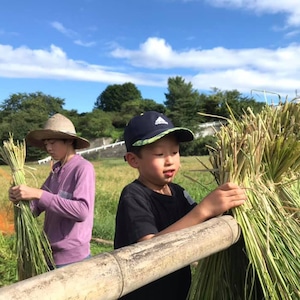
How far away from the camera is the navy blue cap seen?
1.31 meters

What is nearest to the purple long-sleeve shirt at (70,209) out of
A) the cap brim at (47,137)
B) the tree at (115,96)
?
the cap brim at (47,137)

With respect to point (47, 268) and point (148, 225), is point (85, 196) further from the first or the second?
point (148, 225)

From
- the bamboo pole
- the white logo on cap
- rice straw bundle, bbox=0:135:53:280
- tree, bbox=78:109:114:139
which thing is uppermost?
the white logo on cap

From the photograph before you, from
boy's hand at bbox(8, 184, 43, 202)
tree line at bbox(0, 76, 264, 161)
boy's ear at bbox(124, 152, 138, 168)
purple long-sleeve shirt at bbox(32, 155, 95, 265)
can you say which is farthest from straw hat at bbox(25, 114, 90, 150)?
tree line at bbox(0, 76, 264, 161)

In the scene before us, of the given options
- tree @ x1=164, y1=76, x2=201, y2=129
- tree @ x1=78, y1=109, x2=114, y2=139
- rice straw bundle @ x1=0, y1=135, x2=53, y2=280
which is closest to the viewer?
rice straw bundle @ x1=0, y1=135, x2=53, y2=280

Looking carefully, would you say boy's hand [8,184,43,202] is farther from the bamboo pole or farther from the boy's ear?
the bamboo pole

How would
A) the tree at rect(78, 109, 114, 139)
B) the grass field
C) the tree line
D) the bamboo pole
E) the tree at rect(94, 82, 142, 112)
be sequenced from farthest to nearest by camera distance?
1. the tree at rect(94, 82, 142, 112)
2. the tree at rect(78, 109, 114, 139)
3. the tree line
4. the grass field
5. the bamboo pole

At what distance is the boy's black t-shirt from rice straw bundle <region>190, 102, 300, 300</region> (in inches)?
4.3

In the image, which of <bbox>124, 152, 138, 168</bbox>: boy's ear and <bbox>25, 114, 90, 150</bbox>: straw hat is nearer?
<bbox>124, 152, 138, 168</bbox>: boy's ear

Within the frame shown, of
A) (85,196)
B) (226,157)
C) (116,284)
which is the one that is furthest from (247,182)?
(85,196)

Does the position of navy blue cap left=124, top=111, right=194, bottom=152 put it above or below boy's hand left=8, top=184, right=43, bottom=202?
above

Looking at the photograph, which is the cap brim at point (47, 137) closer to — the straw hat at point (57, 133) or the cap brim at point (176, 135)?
the straw hat at point (57, 133)

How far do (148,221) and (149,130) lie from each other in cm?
27

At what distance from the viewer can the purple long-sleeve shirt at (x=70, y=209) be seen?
87.5 inches
